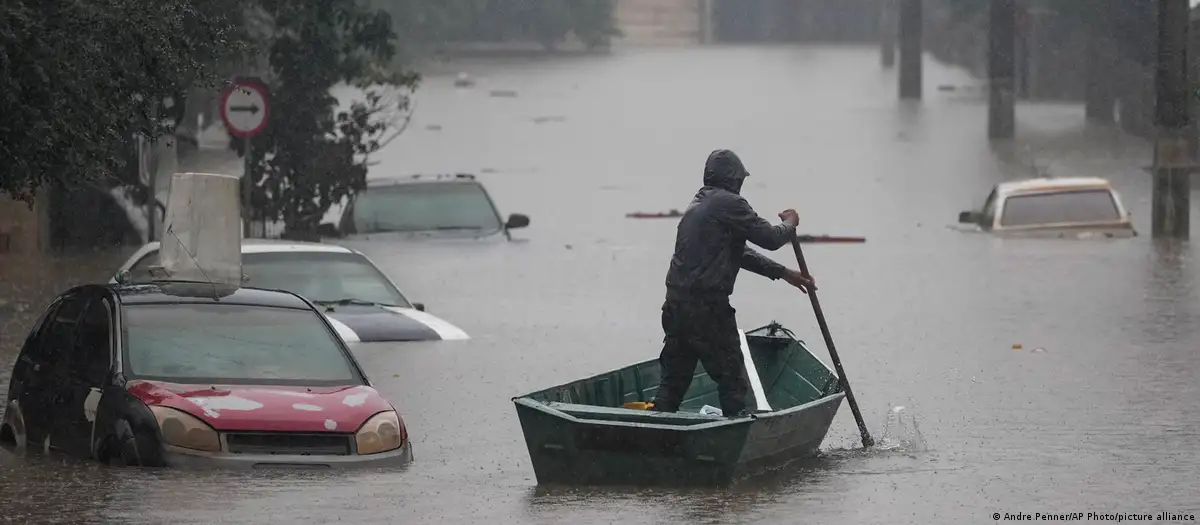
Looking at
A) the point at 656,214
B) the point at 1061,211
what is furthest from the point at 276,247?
the point at 656,214

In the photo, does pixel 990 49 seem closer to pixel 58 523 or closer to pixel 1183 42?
pixel 1183 42

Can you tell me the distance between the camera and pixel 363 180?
1089 inches

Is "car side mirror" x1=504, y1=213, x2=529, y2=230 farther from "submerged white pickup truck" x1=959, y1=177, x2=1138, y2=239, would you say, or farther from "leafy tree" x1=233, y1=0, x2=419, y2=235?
"submerged white pickup truck" x1=959, y1=177, x2=1138, y2=239

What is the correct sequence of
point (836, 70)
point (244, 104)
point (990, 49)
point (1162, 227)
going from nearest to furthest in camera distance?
point (244, 104)
point (1162, 227)
point (990, 49)
point (836, 70)

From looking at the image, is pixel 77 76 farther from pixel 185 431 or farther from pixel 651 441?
pixel 651 441

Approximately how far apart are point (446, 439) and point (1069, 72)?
55.1 meters

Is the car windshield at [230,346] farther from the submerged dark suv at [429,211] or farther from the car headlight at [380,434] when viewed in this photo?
the submerged dark suv at [429,211]

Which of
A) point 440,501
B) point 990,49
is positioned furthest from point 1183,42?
point 990,49

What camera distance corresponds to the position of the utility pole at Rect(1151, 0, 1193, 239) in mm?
27953

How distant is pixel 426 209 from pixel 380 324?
9.03 meters

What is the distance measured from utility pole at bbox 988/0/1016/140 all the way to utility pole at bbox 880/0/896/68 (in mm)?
41161

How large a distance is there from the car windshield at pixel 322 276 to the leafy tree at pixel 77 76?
9.70ft

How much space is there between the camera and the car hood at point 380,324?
669 inches

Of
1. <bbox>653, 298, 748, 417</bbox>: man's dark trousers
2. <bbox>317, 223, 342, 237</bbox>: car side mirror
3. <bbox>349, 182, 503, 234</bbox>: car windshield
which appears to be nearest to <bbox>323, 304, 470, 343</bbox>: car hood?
<bbox>653, 298, 748, 417</bbox>: man's dark trousers
